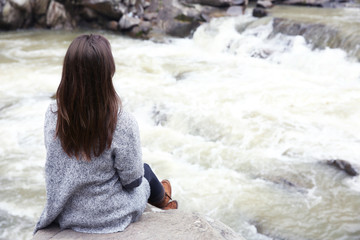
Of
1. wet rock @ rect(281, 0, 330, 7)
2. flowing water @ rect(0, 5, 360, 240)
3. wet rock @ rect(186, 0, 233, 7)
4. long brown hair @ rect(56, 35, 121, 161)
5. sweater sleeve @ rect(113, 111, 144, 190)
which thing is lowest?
flowing water @ rect(0, 5, 360, 240)

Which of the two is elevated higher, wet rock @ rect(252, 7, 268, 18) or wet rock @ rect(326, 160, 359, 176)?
wet rock @ rect(252, 7, 268, 18)

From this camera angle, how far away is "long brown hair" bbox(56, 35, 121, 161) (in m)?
1.62

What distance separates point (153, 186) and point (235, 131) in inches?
102

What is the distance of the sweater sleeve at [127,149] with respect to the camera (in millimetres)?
1746

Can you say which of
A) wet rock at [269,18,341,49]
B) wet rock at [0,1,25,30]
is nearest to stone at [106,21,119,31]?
wet rock at [0,1,25,30]

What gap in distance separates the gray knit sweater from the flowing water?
1.45 metres

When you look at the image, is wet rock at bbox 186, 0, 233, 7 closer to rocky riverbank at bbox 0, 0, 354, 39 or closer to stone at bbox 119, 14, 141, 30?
rocky riverbank at bbox 0, 0, 354, 39

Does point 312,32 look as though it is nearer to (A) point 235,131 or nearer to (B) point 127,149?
(A) point 235,131

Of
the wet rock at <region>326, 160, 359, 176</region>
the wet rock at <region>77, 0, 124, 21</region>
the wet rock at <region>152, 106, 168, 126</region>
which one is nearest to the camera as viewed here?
the wet rock at <region>326, 160, 359, 176</region>

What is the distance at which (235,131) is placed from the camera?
15.5ft

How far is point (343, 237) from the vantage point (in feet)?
9.92

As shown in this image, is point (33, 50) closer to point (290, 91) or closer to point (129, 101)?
point (129, 101)

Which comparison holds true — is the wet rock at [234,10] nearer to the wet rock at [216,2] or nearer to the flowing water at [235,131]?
the wet rock at [216,2]

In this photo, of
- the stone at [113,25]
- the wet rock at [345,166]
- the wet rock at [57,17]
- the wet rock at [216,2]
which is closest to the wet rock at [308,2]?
the wet rock at [216,2]
